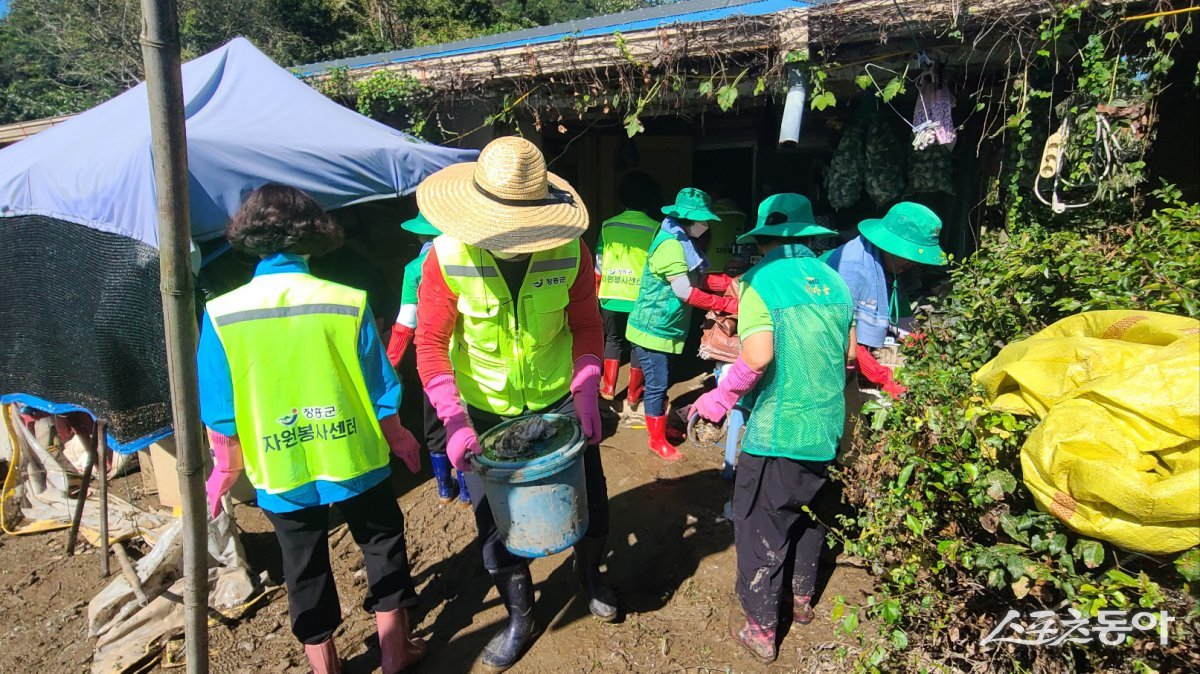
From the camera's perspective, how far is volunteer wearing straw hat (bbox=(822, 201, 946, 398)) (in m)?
3.18

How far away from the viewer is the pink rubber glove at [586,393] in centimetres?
260

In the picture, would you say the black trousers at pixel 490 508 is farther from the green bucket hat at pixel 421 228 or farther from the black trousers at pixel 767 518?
the green bucket hat at pixel 421 228

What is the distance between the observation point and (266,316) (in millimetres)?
2037

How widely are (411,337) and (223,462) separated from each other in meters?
1.56

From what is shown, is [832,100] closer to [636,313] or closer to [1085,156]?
[1085,156]

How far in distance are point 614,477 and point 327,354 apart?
2.41 m

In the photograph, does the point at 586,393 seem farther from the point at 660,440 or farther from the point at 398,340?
the point at 660,440

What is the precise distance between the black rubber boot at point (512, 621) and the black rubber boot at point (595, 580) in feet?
0.87

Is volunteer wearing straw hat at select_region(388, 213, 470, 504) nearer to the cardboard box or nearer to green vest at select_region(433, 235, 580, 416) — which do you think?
green vest at select_region(433, 235, 580, 416)

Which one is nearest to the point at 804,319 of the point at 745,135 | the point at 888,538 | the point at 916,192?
the point at 888,538

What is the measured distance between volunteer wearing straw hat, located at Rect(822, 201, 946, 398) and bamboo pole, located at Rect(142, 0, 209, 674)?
280 centimetres

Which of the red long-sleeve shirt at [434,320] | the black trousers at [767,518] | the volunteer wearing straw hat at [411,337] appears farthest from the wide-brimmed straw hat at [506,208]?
the black trousers at [767,518]

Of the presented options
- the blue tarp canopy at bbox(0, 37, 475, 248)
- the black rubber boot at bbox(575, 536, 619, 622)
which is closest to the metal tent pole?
the blue tarp canopy at bbox(0, 37, 475, 248)

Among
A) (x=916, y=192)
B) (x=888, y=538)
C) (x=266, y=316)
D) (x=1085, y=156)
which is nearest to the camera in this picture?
(x=888, y=538)
